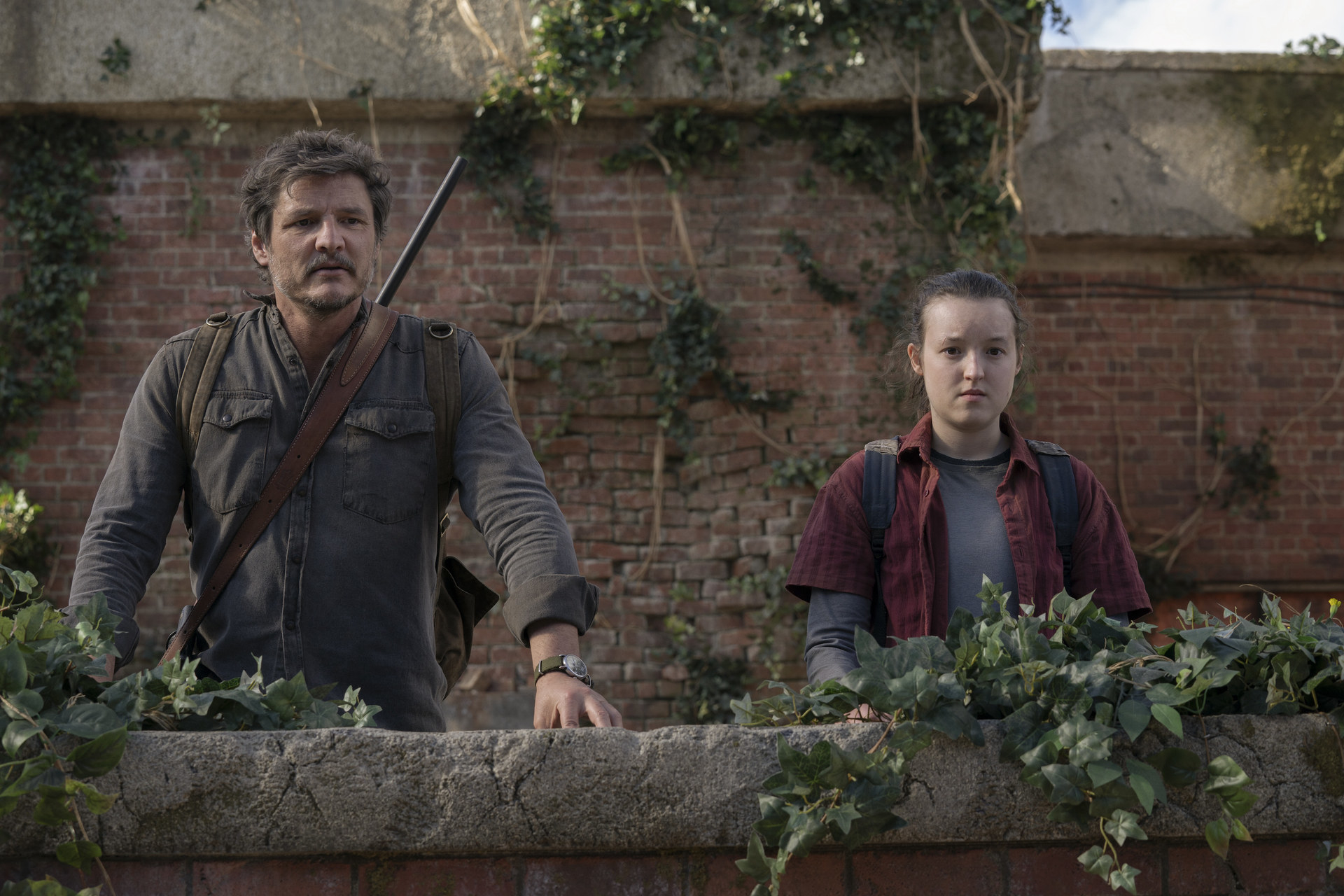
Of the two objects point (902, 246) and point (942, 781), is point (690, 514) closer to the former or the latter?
point (902, 246)

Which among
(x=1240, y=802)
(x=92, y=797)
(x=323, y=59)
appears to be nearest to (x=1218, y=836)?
(x=1240, y=802)

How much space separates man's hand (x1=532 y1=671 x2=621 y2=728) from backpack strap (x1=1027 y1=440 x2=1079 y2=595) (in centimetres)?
101

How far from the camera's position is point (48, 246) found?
17.5 ft

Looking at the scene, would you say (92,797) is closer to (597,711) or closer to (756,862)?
(597,711)

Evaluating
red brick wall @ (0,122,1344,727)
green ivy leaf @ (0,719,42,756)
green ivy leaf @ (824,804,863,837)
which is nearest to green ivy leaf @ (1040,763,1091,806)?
green ivy leaf @ (824,804,863,837)

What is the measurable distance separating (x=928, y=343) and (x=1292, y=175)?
480cm

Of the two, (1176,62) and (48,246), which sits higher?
(1176,62)

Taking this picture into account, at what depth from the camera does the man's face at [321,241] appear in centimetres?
234

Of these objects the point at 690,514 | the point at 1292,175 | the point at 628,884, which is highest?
the point at 1292,175

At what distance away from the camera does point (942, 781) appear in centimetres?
158

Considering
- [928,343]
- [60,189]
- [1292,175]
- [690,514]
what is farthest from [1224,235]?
[60,189]

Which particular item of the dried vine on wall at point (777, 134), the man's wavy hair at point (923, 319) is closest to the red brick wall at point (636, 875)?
the man's wavy hair at point (923, 319)

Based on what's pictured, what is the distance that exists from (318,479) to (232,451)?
182 mm

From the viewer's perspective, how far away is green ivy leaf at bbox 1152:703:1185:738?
59.0 inches
